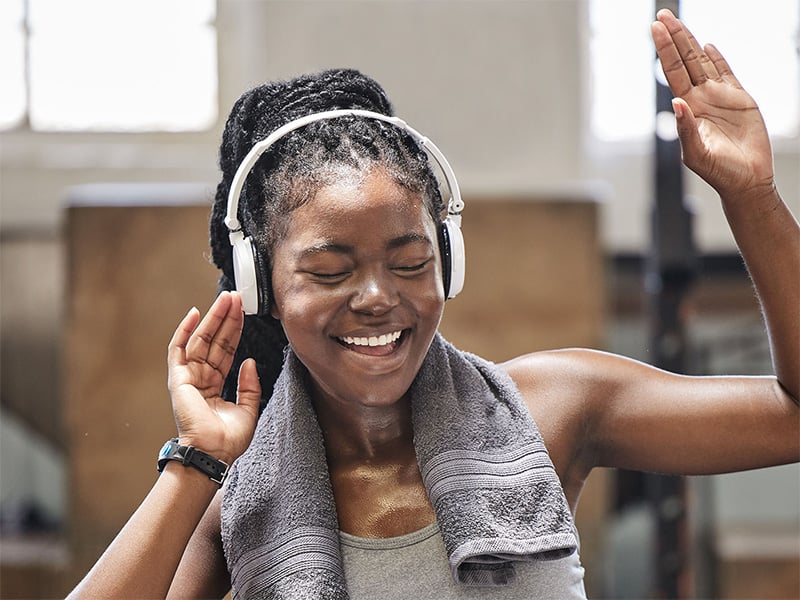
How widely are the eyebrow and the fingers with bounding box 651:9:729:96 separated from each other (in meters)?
0.24

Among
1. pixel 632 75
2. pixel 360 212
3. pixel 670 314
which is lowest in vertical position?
pixel 670 314

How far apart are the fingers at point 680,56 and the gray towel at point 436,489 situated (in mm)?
300

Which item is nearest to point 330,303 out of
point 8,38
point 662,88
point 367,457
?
point 367,457

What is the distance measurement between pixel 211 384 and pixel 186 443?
6 centimetres

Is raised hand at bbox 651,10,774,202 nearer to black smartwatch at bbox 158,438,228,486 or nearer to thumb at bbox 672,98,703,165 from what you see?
thumb at bbox 672,98,703,165

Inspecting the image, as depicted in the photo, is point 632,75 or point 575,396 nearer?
point 575,396

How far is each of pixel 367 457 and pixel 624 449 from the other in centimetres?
23

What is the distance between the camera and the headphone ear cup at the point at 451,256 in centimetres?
96

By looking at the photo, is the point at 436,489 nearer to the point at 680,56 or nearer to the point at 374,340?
the point at 374,340

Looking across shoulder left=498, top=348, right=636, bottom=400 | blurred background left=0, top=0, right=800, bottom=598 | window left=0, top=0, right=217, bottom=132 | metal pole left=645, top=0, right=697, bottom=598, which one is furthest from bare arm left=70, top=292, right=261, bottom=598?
window left=0, top=0, right=217, bottom=132

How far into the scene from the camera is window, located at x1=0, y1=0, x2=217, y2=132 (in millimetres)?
3693

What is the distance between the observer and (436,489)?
0.93m

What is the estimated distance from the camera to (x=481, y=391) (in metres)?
1.01

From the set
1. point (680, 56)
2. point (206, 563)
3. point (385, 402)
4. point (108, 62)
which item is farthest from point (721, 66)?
point (108, 62)
